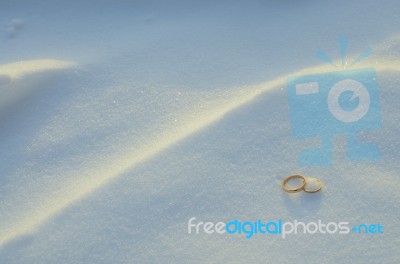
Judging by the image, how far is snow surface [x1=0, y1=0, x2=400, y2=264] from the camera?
1.06 meters

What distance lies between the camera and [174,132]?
120cm

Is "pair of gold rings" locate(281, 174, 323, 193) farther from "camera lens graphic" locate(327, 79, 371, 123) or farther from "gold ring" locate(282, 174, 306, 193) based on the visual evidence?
"camera lens graphic" locate(327, 79, 371, 123)

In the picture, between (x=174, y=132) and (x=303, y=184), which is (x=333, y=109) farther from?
(x=174, y=132)

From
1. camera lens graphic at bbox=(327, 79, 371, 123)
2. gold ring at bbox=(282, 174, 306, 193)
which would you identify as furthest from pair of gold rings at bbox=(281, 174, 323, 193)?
camera lens graphic at bbox=(327, 79, 371, 123)

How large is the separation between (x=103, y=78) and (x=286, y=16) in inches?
22.0

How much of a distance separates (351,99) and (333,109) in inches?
2.1

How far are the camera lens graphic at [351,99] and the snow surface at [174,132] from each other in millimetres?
49

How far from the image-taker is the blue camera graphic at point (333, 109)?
112 centimetres

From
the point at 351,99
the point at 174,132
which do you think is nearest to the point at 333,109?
the point at 351,99

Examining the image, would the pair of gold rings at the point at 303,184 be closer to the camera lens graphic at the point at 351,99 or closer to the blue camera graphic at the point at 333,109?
the blue camera graphic at the point at 333,109

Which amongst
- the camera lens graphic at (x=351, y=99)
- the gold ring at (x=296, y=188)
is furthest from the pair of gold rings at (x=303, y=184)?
the camera lens graphic at (x=351, y=99)

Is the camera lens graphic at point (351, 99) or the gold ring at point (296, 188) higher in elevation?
the camera lens graphic at point (351, 99)

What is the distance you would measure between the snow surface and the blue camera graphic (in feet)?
0.07

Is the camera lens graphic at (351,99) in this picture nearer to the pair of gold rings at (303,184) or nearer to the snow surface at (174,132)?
the snow surface at (174,132)
